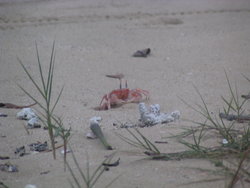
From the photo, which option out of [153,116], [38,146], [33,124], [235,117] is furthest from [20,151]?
[235,117]

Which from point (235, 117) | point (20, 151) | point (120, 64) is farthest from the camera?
point (120, 64)

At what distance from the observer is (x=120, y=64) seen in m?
4.39

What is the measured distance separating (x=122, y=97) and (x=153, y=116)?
660 mm

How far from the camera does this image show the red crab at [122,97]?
336cm

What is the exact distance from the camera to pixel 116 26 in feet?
18.0

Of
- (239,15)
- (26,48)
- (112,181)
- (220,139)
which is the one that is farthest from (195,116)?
(239,15)

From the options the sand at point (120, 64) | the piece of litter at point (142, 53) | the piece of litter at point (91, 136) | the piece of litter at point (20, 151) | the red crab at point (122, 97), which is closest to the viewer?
the sand at point (120, 64)

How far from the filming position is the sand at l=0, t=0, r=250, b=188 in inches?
→ 83.3

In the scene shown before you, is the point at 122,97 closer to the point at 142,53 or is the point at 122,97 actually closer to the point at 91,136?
the point at 91,136

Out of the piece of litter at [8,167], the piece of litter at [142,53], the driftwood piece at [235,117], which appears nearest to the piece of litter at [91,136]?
the piece of litter at [8,167]

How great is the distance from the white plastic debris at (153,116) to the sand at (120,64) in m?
0.08

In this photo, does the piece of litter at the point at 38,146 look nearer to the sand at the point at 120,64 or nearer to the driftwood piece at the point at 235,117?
the sand at the point at 120,64

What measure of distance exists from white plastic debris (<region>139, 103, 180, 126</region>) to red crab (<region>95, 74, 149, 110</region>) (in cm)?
45

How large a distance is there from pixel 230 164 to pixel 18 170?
834mm
